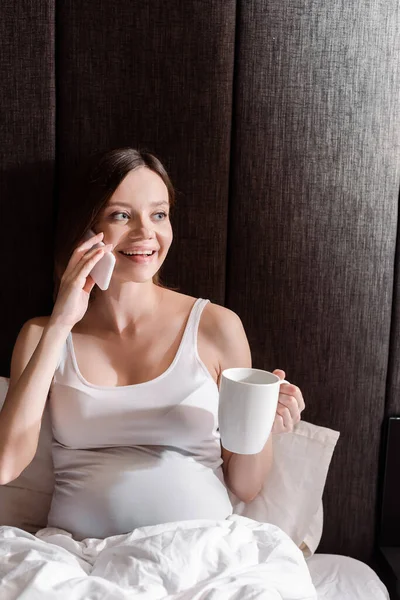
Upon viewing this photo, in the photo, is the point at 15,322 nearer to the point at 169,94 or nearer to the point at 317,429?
the point at 169,94

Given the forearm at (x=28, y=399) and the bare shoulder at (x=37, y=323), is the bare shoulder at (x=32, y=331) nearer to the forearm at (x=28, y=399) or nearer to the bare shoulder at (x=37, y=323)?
the bare shoulder at (x=37, y=323)

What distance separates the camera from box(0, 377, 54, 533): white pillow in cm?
157

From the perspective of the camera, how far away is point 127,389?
146cm

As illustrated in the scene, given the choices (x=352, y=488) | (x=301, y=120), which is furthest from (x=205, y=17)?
(x=352, y=488)

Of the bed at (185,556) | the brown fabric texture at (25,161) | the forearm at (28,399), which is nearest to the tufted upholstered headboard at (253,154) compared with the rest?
the brown fabric texture at (25,161)

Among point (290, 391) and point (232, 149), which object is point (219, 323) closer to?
point (290, 391)

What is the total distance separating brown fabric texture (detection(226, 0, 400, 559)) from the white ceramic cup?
450 mm

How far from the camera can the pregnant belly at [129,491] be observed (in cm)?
141

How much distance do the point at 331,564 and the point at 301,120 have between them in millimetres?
1122

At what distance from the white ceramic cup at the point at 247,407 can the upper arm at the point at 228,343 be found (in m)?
0.26

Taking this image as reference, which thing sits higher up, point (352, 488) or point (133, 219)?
point (133, 219)

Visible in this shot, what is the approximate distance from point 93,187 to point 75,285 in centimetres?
25

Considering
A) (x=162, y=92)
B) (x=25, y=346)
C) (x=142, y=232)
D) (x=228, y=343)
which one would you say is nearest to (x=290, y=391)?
(x=228, y=343)

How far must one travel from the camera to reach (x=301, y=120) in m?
1.65
